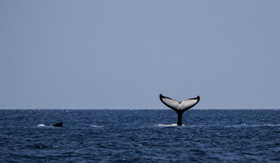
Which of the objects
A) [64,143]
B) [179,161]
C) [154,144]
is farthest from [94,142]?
[179,161]

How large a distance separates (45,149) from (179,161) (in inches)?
303

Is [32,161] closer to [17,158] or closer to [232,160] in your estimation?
[17,158]

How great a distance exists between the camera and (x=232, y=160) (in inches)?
874

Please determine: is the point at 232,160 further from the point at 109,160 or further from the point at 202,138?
the point at 202,138

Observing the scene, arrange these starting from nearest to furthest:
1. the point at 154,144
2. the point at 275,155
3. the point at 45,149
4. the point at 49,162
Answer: the point at 49,162 → the point at 275,155 → the point at 45,149 → the point at 154,144

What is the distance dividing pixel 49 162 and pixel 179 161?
17.1 ft

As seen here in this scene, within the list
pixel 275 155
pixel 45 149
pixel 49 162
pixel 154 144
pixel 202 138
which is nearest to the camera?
pixel 49 162

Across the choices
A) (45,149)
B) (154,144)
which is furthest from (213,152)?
(45,149)

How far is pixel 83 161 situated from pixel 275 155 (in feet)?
27.7

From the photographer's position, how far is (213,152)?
981 inches

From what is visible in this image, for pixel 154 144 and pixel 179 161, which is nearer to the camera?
pixel 179 161

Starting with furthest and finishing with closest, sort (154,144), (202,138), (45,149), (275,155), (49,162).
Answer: (202,138) < (154,144) < (45,149) < (275,155) < (49,162)

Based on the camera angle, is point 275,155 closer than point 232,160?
No

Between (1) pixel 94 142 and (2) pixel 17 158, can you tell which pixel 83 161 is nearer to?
(2) pixel 17 158
